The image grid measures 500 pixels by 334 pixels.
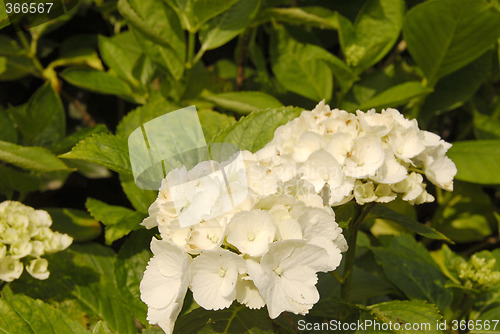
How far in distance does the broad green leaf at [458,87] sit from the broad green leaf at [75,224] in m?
1.20

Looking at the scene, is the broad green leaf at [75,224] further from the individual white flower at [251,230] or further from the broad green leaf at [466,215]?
the broad green leaf at [466,215]

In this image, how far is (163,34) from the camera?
1.49 meters

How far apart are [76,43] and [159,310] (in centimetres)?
151

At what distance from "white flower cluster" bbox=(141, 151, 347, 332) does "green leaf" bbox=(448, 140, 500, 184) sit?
0.84 m

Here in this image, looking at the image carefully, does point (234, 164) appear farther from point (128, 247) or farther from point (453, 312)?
point (453, 312)

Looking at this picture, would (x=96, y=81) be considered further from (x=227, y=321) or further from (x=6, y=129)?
(x=227, y=321)

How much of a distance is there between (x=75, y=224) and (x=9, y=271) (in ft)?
1.26

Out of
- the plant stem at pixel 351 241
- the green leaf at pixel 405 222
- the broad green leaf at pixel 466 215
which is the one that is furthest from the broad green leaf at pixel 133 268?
the broad green leaf at pixel 466 215

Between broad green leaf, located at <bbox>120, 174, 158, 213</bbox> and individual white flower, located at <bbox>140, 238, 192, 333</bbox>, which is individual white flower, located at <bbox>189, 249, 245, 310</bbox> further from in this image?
broad green leaf, located at <bbox>120, 174, 158, 213</bbox>

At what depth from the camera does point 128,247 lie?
1319 millimetres

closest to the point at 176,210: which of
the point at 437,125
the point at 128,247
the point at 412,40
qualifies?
the point at 128,247

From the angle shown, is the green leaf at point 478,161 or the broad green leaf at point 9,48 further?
the broad green leaf at point 9,48

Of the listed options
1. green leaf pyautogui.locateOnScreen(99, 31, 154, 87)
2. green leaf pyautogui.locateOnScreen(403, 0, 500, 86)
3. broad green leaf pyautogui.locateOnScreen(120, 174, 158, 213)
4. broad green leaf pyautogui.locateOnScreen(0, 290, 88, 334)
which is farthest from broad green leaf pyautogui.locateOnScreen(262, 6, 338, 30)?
broad green leaf pyautogui.locateOnScreen(0, 290, 88, 334)

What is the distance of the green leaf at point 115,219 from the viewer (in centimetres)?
124
